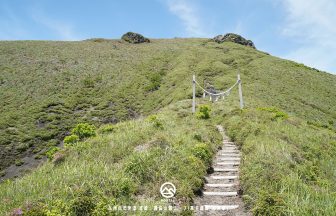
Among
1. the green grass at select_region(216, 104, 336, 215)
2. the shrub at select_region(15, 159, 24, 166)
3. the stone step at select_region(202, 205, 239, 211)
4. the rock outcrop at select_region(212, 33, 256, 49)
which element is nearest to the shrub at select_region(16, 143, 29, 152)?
the shrub at select_region(15, 159, 24, 166)

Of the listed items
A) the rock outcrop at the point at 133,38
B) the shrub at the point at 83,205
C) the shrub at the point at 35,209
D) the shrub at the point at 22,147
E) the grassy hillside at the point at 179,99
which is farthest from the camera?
the rock outcrop at the point at 133,38

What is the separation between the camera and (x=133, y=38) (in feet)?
319

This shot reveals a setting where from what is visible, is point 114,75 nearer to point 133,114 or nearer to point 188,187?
point 133,114

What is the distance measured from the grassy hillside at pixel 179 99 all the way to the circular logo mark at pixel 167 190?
0.55 meters

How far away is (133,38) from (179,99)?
55782mm

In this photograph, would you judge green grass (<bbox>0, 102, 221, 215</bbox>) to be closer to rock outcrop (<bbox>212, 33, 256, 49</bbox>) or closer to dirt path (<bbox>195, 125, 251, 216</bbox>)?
dirt path (<bbox>195, 125, 251, 216</bbox>)

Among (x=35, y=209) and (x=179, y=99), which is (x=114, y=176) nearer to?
(x=35, y=209)

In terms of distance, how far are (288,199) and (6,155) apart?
1315 inches

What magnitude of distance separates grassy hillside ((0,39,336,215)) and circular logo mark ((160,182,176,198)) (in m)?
0.55

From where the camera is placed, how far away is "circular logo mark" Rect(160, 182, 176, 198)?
9923 millimetres

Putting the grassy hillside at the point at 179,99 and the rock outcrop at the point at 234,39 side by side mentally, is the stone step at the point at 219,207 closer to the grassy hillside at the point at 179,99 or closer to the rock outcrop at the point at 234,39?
the grassy hillside at the point at 179,99

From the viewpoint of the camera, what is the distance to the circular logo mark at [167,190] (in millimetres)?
9923

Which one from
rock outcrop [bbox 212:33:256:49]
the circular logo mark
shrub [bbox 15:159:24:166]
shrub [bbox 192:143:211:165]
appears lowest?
the circular logo mark

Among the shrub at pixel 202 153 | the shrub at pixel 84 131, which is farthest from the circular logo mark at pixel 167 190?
the shrub at pixel 84 131
